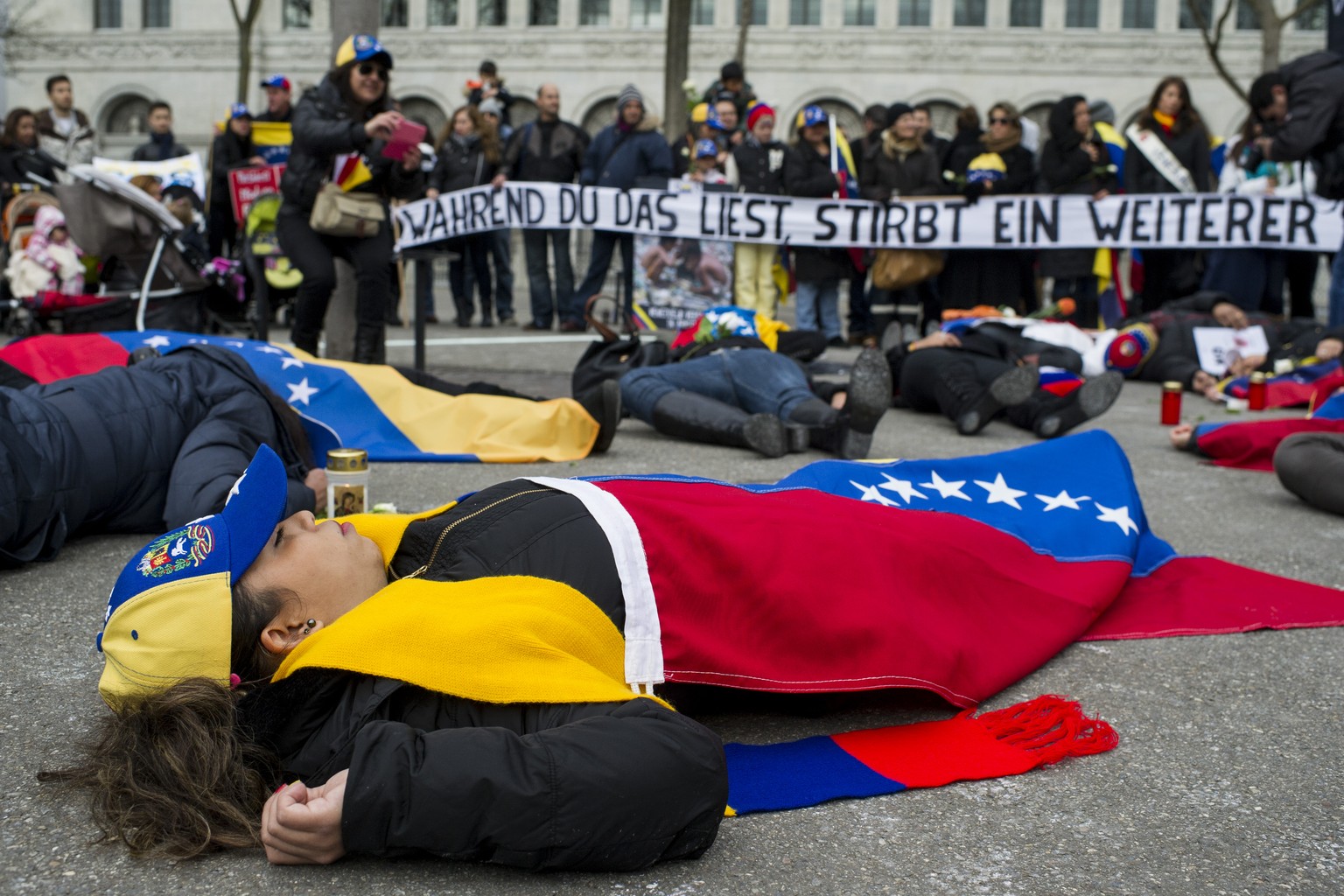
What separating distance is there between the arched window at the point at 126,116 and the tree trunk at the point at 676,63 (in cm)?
2842

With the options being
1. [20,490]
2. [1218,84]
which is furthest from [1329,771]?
[1218,84]

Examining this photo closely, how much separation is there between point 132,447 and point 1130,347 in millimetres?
6714

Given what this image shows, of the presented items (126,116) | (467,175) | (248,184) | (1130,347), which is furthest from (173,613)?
(126,116)

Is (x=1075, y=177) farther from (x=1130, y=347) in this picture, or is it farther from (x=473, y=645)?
(x=473, y=645)

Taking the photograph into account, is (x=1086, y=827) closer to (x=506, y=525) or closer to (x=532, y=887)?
(x=532, y=887)

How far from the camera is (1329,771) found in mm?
2455

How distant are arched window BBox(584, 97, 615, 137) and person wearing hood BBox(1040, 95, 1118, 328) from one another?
28273 millimetres

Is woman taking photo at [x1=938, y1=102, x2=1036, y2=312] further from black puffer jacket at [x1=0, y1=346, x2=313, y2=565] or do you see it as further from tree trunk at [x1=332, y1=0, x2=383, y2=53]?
black puffer jacket at [x1=0, y1=346, x2=313, y2=565]

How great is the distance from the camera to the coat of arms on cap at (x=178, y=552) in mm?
2068

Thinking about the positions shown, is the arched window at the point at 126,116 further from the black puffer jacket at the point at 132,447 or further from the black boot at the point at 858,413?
the black puffer jacket at the point at 132,447

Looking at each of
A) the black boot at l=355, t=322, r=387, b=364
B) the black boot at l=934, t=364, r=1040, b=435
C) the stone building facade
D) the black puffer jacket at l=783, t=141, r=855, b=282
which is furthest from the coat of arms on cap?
the stone building facade

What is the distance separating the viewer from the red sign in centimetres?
1185

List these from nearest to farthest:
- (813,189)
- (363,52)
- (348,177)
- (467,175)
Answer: (363,52), (348,177), (813,189), (467,175)

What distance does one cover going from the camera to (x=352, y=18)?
292 inches
